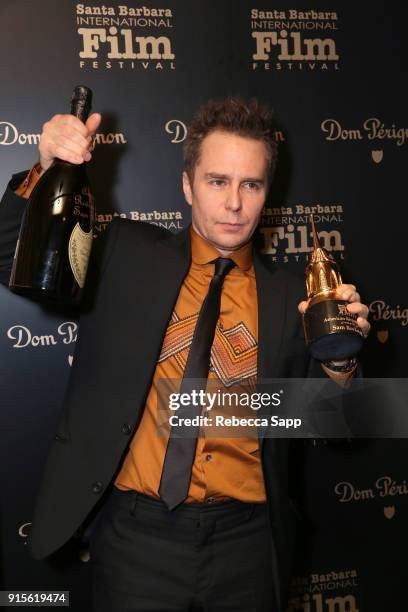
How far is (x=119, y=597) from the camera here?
1.28 meters

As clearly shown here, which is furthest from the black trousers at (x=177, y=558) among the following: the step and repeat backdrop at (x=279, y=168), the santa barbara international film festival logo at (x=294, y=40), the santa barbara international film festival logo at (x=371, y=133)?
the santa barbara international film festival logo at (x=294, y=40)

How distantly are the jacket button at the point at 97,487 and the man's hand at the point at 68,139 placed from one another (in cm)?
68

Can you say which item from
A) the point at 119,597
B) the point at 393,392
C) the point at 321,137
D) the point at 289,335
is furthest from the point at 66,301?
the point at 393,392

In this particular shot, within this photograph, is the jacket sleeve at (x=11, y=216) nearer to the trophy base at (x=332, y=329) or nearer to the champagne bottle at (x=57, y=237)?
the champagne bottle at (x=57, y=237)

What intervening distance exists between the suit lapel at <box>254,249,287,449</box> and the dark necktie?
115mm

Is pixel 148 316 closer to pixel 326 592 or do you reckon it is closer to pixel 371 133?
pixel 371 133

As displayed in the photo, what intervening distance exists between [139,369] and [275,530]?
49 cm

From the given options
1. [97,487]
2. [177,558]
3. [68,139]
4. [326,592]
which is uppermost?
[68,139]

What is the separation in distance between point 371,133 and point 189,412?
1202mm

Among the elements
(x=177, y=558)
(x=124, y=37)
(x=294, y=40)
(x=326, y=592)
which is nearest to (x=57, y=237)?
(x=177, y=558)

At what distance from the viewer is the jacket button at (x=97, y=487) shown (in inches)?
49.6

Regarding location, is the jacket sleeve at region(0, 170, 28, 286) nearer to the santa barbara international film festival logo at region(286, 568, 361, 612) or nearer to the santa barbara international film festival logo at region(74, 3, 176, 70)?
the santa barbara international film festival logo at region(74, 3, 176, 70)

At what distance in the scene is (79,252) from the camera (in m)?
1.16

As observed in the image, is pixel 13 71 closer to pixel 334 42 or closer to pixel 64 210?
pixel 64 210
